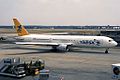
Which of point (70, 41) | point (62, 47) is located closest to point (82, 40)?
point (70, 41)

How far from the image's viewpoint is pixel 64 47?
168 ft

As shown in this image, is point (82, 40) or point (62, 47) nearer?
point (62, 47)

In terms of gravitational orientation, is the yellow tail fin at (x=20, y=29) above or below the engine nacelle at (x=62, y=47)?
above

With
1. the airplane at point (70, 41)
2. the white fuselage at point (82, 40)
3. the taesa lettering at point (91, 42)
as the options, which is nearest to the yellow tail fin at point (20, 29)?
the airplane at point (70, 41)

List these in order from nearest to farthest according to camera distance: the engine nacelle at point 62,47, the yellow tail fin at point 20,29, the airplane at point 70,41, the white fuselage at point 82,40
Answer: the white fuselage at point 82,40, the airplane at point 70,41, the engine nacelle at point 62,47, the yellow tail fin at point 20,29

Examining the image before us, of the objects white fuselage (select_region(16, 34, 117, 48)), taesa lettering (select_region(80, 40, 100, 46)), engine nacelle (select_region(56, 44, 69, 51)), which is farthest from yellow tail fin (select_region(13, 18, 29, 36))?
taesa lettering (select_region(80, 40, 100, 46))

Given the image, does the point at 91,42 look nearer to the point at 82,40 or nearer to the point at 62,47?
the point at 82,40

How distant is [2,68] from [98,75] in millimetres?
10389

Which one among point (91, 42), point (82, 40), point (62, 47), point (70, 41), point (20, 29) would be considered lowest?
point (62, 47)

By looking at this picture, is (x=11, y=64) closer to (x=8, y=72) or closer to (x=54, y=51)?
(x=8, y=72)

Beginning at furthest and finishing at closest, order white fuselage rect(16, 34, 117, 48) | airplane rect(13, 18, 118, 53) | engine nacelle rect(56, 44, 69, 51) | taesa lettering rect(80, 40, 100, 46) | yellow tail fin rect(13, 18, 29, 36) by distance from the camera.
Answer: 1. yellow tail fin rect(13, 18, 29, 36)
2. engine nacelle rect(56, 44, 69, 51)
3. taesa lettering rect(80, 40, 100, 46)
4. airplane rect(13, 18, 118, 53)
5. white fuselage rect(16, 34, 117, 48)

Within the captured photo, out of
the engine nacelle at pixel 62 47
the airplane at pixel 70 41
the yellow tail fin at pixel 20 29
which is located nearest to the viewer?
the airplane at pixel 70 41

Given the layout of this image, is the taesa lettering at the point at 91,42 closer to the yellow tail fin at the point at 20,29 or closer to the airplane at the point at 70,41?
the airplane at the point at 70,41

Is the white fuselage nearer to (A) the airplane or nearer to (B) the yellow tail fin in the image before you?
(A) the airplane
